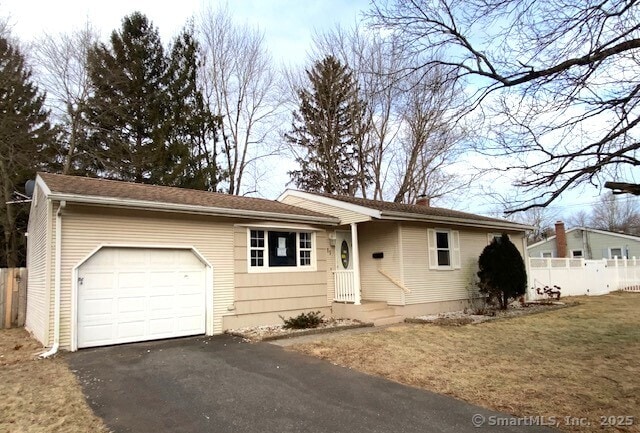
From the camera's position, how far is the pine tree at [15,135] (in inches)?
758

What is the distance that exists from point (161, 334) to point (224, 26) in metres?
20.6

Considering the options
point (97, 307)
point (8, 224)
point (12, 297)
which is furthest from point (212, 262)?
point (8, 224)

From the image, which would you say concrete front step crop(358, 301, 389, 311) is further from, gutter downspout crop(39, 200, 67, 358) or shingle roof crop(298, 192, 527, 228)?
gutter downspout crop(39, 200, 67, 358)

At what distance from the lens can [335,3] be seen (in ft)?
26.6

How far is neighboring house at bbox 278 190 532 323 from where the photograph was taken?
1218cm

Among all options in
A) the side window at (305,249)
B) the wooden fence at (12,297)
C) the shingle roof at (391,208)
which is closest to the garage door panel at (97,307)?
the side window at (305,249)

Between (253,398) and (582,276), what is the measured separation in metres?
20.0

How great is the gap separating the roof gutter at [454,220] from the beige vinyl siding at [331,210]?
73 centimetres

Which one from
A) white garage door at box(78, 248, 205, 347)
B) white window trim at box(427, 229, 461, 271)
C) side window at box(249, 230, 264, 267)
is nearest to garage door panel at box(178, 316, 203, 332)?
white garage door at box(78, 248, 205, 347)

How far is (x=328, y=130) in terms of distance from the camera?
82.6 ft

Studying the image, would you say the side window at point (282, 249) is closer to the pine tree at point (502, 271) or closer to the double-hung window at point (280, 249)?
the double-hung window at point (280, 249)

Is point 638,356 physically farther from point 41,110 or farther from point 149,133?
point 41,110

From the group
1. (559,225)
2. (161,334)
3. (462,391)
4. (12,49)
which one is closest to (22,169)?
(12,49)

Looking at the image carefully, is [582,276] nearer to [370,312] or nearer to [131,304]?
[370,312]
